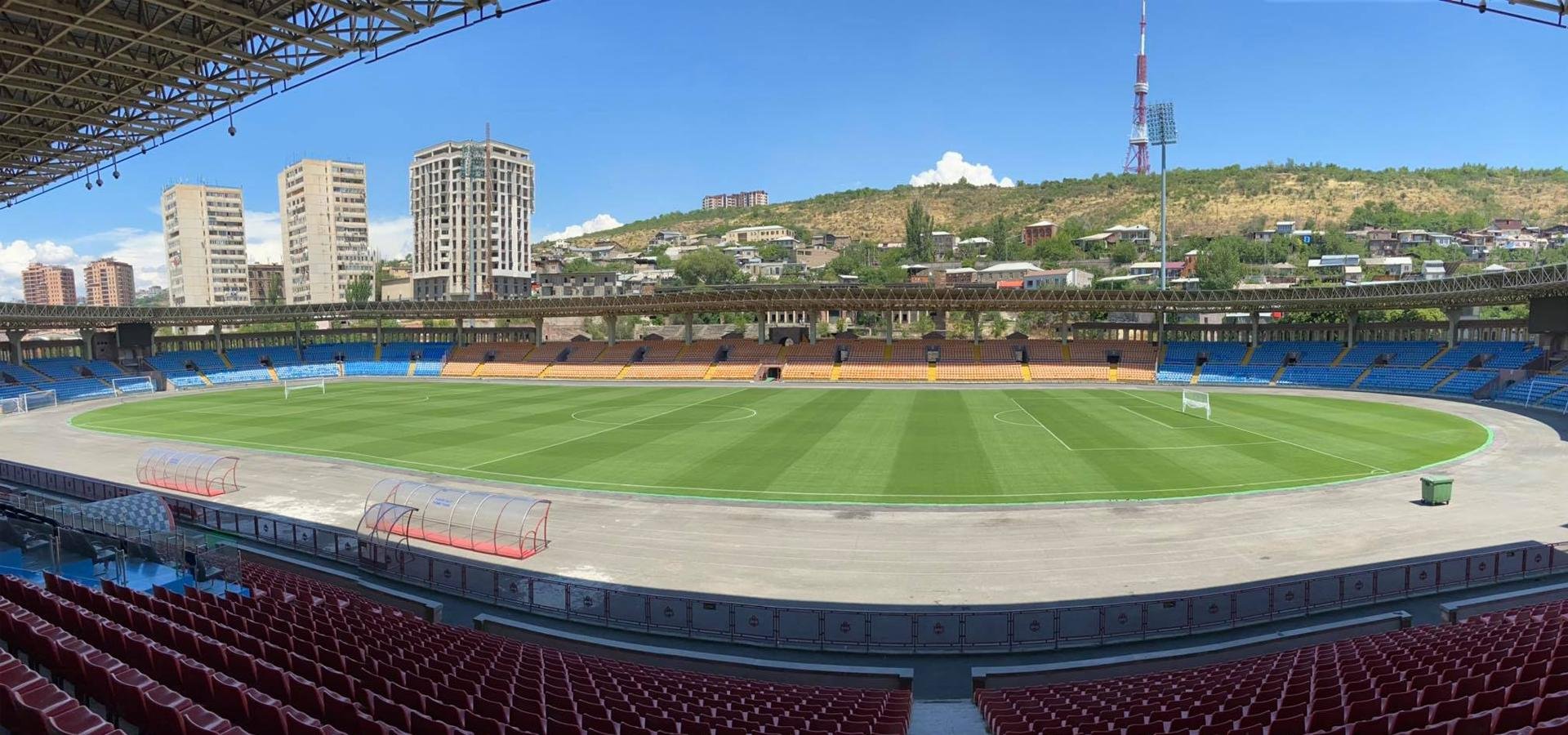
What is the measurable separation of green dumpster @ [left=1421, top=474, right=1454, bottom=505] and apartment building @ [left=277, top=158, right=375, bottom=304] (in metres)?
195

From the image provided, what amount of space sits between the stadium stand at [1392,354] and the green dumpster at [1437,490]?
46.5 metres

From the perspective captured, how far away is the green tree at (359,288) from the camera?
6481 inches

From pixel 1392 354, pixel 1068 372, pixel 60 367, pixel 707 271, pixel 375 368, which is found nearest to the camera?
pixel 1392 354

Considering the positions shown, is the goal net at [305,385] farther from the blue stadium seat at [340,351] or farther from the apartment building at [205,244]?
the apartment building at [205,244]

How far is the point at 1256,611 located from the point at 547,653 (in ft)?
45.2

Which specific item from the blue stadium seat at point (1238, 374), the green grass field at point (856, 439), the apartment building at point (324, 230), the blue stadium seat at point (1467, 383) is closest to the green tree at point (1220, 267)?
the blue stadium seat at point (1238, 374)

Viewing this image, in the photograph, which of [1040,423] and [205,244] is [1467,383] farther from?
[205,244]

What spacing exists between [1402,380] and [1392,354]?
6.40m

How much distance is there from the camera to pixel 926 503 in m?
24.8

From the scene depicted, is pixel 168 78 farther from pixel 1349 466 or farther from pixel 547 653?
pixel 1349 466

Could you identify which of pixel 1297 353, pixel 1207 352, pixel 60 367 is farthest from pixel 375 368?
pixel 1297 353

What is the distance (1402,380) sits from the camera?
186 ft

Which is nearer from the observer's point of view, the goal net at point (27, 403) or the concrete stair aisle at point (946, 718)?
the concrete stair aisle at point (946, 718)

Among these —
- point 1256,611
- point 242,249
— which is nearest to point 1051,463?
point 1256,611
